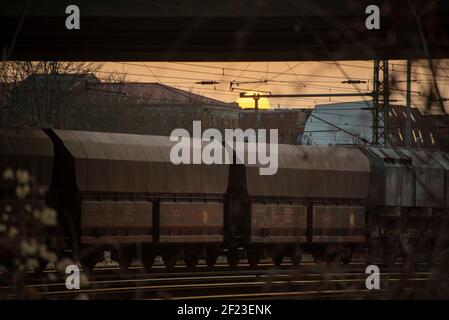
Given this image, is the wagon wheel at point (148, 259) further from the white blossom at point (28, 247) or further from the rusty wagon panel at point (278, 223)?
the white blossom at point (28, 247)

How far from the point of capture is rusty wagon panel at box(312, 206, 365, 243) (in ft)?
89.0

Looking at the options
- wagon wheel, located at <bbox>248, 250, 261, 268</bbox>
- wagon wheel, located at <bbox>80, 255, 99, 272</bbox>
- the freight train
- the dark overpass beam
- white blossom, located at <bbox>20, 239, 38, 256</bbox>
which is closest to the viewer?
white blossom, located at <bbox>20, 239, 38, 256</bbox>

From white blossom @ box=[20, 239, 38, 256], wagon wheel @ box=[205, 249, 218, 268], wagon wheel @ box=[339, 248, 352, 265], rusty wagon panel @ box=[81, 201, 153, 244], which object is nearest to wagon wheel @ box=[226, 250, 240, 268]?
wagon wheel @ box=[205, 249, 218, 268]

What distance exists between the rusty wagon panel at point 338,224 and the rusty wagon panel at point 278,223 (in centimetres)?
48

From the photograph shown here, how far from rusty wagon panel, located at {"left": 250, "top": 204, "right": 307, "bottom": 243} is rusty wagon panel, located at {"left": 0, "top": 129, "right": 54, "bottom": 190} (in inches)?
242

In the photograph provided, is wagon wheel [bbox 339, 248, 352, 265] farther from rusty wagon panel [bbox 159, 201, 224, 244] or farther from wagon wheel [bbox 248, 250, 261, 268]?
rusty wagon panel [bbox 159, 201, 224, 244]

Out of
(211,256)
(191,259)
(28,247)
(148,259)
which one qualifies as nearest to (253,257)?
(211,256)

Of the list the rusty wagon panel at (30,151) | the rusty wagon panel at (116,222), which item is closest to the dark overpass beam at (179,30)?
the rusty wagon panel at (30,151)

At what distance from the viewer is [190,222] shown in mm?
23844

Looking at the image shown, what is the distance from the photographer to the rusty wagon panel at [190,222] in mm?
23297
